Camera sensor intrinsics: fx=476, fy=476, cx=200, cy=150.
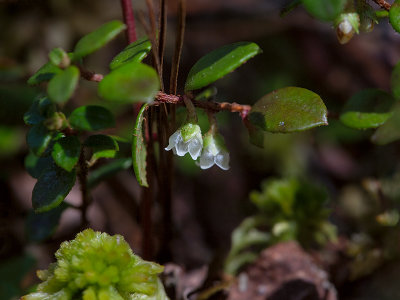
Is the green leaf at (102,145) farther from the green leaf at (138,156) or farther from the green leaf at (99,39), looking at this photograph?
the green leaf at (99,39)

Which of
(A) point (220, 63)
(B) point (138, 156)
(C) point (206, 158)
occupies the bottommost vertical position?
(C) point (206, 158)

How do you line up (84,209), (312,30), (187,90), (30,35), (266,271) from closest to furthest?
(187,90) < (84,209) < (266,271) < (30,35) < (312,30)

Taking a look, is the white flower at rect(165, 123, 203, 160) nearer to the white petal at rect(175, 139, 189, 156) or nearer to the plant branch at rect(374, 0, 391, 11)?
the white petal at rect(175, 139, 189, 156)

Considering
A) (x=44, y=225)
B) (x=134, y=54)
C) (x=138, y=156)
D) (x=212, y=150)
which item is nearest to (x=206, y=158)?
(x=212, y=150)

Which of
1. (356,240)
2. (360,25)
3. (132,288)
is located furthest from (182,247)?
(360,25)

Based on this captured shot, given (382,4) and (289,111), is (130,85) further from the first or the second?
(382,4)

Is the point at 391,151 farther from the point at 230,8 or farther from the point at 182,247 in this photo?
the point at 230,8
